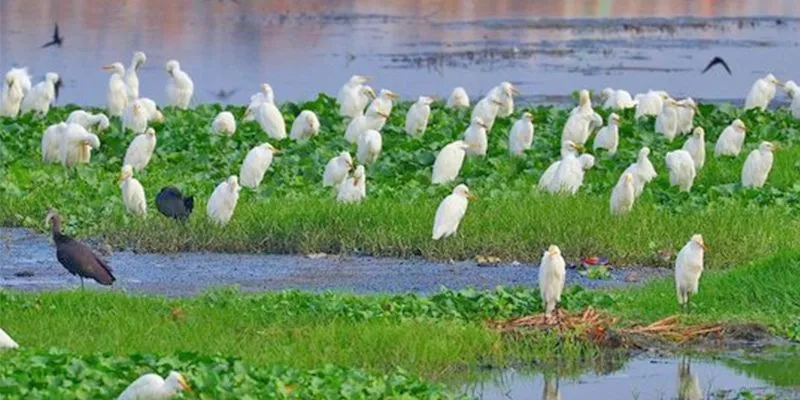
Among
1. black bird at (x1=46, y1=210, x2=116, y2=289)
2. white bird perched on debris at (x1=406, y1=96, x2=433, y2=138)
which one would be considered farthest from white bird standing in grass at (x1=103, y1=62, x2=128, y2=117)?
black bird at (x1=46, y1=210, x2=116, y2=289)

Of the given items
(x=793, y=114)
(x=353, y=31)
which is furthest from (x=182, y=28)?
(x=793, y=114)

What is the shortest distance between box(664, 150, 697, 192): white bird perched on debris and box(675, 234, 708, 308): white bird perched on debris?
16.2 feet

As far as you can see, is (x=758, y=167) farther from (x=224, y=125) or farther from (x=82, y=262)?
(x=82, y=262)

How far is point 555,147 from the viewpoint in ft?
67.2

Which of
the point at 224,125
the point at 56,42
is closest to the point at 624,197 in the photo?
the point at 224,125

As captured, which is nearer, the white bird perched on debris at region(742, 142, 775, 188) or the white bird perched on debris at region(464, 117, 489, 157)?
the white bird perched on debris at region(742, 142, 775, 188)

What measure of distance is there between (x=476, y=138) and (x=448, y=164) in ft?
5.55

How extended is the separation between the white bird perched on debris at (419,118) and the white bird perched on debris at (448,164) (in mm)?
3018

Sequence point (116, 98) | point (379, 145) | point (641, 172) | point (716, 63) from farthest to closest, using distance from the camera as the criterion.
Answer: point (716, 63)
point (116, 98)
point (379, 145)
point (641, 172)

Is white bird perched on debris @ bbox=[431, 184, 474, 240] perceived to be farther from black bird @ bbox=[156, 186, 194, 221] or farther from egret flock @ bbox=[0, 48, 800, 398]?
black bird @ bbox=[156, 186, 194, 221]

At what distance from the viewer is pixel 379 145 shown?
19250 mm

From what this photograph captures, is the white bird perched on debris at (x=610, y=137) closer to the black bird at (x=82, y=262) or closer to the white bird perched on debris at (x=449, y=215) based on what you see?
the white bird perched on debris at (x=449, y=215)

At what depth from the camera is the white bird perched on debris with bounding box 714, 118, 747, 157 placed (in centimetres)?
1980

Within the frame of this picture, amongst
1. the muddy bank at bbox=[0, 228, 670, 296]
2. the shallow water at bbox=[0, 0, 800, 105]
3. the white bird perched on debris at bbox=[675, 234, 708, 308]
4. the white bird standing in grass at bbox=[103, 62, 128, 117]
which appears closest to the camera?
the white bird perched on debris at bbox=[675, 234, 708, 308]
